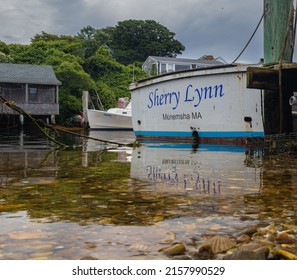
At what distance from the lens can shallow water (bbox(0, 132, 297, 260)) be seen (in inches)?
85.0

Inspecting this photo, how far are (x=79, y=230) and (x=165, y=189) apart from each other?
1625 mm

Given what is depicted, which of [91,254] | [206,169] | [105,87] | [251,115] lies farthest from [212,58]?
[91,254]

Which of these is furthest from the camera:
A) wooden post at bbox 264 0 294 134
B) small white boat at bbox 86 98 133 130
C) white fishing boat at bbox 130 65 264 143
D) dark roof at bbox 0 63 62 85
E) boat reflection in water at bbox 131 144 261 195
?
dark roof at bbox 0 63 62 85

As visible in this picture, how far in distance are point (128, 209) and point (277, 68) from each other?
23.5 feet

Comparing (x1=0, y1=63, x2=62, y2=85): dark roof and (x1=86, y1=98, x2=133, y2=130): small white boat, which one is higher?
(x1=0, y1=63, x2=62, y2=85): dark roof

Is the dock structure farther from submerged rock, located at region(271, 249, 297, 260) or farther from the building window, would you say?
the building window

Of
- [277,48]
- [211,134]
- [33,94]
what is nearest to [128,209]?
[277,48]

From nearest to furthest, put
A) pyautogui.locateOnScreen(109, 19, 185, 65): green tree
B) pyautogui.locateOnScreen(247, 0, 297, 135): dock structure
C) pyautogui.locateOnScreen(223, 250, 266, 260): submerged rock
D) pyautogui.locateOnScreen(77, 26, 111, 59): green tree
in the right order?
pyautogui.locateOnScreen(223, 250, 266, 260): submerged rock, pyautogui.locateOnScreen(247, 0, 297, 135): dock structure, pyautogui.locateOnScreen(77, 26, 111, 59): green tree, pyautogui.locateOnScreen(109, 19, 185, 65): green tree

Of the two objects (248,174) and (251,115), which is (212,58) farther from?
(248,174)

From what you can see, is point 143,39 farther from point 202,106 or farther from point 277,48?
point 277,48

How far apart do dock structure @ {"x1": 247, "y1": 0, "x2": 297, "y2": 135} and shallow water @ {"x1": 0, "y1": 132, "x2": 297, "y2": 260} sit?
4.26 m

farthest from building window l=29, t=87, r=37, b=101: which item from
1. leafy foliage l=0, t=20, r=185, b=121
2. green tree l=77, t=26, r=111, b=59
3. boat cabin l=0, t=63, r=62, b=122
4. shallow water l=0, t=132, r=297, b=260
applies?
shallow water l=0, t=132, r=297, b=260

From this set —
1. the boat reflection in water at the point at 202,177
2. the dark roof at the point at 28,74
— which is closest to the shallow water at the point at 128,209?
the boat reflection in water at the point at 202,177

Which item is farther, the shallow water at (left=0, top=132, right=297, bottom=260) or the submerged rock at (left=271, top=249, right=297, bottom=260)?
the shallow water at (left=0, top=132, right=297, bottom=260)
